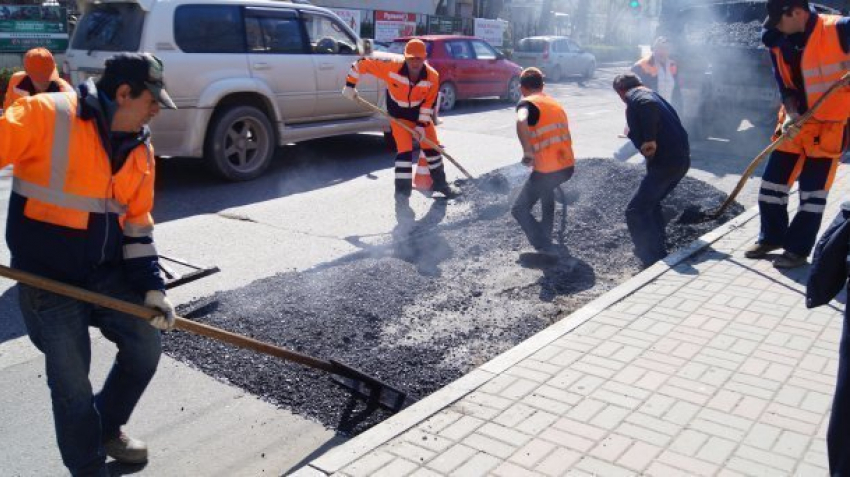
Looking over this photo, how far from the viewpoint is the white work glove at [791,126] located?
589 cm

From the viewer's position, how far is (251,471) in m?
3.44

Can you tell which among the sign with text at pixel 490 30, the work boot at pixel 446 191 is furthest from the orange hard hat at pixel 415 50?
the sign with text at pixel 490 30

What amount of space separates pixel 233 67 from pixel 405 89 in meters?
2.20

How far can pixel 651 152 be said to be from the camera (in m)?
6.41

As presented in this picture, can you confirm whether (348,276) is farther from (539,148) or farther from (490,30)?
(490,30)

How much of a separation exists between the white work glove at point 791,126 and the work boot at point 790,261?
3.04 feet

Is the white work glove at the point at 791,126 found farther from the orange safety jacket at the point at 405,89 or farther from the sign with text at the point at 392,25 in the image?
the sign with text at the point at 392,25

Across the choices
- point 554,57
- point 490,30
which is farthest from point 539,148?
point 490,30

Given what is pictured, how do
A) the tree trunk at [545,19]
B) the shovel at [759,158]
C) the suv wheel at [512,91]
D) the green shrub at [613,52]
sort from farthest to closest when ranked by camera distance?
the tree trunk at [545,19], the green shrub at [613,52], the suv wheel at [512,91], the shovel at [759,158]

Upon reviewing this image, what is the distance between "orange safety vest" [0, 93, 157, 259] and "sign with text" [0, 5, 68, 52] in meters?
14.6

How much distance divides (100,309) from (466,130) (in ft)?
36.4

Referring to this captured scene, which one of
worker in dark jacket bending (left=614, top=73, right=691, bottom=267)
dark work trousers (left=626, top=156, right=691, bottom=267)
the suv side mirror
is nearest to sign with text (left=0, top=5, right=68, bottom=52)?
the suv side mirror

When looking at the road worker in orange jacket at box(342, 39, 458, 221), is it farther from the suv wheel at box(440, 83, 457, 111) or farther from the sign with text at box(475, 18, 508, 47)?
the sign with text at box(475, 18, 508, 47)

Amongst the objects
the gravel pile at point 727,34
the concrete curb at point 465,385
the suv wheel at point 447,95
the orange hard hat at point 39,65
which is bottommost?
the concrete curb at point 465,385
